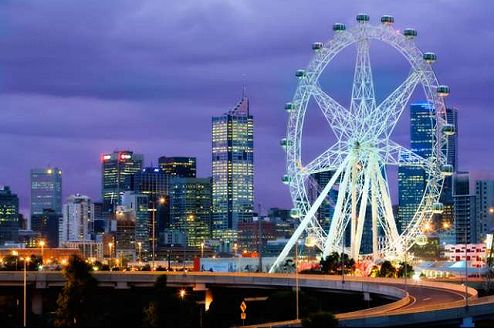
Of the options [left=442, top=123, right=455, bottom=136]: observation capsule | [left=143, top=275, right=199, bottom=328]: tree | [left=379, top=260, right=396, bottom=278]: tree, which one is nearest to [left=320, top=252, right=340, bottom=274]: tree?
[left=379, top=260, right=396, bottom=278]: tree

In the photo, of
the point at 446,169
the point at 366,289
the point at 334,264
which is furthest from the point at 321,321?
the point at 334,264

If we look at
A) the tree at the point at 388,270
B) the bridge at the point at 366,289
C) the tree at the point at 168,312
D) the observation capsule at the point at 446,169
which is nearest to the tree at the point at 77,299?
the tree at the point at 168,312

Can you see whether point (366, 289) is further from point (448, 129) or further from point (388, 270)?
point (388, 270)

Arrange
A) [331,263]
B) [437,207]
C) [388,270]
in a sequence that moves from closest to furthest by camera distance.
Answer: [437,207]
[388,270]
[331,263]

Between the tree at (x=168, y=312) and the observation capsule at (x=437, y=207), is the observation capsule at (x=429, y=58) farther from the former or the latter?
the tree at (x=168, y=312)

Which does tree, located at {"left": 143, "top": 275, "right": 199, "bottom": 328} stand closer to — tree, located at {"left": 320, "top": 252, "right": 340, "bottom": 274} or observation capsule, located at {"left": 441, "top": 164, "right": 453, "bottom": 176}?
observation capsule, located at {"left": 441, "top": 164, "right": 453, "bottom": 176}

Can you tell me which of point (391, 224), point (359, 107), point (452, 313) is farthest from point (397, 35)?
point (452, 313)
